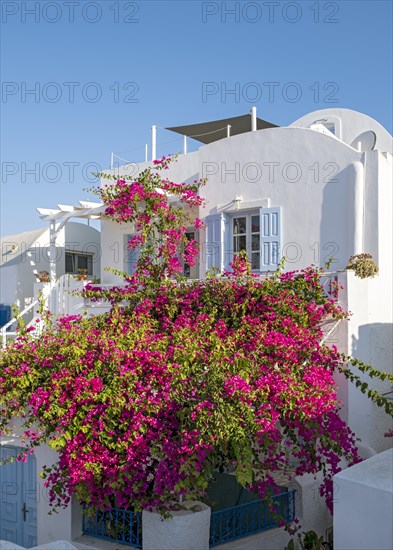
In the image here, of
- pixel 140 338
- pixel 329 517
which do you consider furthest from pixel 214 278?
pixel 329 517

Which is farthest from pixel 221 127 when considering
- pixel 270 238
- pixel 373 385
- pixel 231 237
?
pixel 373 385

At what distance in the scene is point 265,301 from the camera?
1312cm

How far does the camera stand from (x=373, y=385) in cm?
1364

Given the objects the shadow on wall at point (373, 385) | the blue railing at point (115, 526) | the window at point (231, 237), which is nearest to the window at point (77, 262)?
the window at point (231, 237)

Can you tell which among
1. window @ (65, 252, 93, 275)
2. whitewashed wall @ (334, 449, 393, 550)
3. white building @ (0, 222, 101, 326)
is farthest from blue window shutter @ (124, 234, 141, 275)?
whitewashed wall @ (334, 449, 393, 550)

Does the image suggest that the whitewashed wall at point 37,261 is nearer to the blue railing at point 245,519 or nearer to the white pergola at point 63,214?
the white pergola at point 63,214

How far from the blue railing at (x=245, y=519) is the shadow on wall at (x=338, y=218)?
5.62m

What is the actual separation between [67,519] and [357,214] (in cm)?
886

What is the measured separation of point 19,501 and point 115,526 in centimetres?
236

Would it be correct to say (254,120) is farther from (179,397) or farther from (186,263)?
(179,397)

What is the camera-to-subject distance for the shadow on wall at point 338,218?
14773 mm

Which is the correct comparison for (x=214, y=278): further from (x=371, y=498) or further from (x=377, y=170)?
(x=371, y=498)

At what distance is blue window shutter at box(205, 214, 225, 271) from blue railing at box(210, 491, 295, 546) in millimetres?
6693

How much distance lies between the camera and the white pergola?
1884 centimetres
